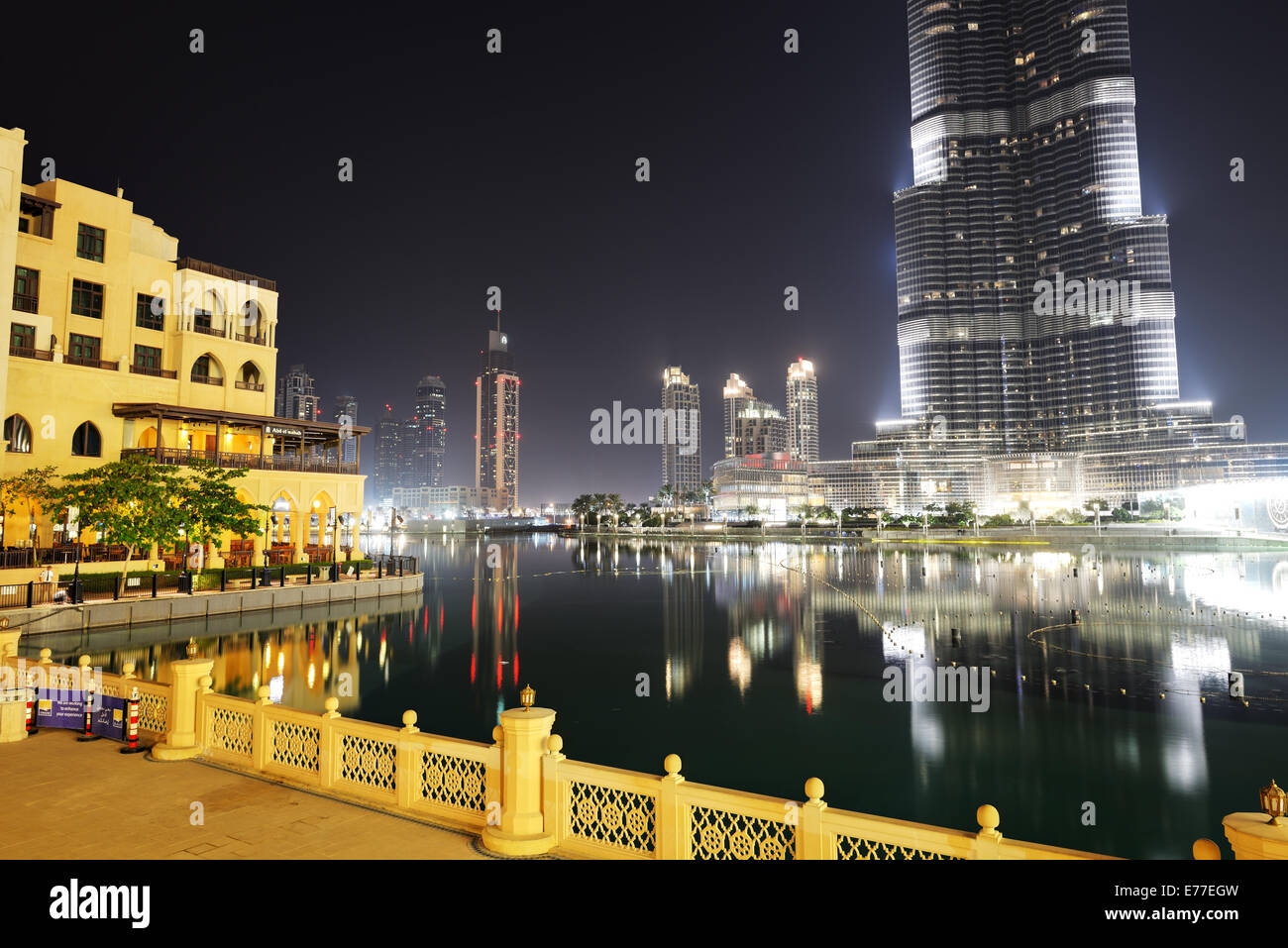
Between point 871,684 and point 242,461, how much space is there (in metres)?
36.6

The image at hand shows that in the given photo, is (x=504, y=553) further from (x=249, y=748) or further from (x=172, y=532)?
(x=249, y=748)

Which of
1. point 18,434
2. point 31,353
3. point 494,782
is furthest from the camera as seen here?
point 31,353

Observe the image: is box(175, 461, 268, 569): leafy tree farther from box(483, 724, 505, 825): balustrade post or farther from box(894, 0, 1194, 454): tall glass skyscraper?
box(894, 0, 1194, 454): tall glass skyscraper

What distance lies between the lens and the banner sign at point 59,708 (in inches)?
449

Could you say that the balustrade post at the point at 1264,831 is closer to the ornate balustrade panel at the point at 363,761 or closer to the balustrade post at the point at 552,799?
the balustrade post at the point at 552,799

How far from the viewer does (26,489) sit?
108 feet

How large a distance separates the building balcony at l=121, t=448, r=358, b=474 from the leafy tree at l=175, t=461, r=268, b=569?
1423 millimetres

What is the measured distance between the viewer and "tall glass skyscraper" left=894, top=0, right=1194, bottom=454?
148 metres

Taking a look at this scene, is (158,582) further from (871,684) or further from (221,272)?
(871,684)

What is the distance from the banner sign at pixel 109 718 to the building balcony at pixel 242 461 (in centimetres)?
2938

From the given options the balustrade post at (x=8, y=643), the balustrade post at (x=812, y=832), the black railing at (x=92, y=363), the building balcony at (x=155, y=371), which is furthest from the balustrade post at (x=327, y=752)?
the building balcony at (x=155, y=371)

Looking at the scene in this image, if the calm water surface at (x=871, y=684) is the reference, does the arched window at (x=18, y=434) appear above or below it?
above

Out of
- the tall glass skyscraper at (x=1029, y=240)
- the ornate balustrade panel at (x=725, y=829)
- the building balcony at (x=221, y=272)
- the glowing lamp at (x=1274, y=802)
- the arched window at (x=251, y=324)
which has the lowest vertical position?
the ornate balustrade panel at (x=725, y=829)

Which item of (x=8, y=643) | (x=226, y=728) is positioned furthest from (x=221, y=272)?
(x=226, y=728)
